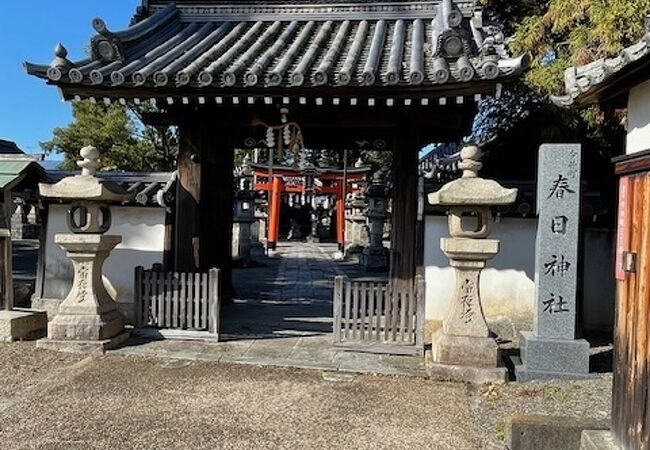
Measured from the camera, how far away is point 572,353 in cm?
577

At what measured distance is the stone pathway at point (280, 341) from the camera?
247 inches

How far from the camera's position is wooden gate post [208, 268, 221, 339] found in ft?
22.9

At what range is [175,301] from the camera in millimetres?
7176

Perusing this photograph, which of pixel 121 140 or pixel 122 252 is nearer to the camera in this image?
pixel 122 252

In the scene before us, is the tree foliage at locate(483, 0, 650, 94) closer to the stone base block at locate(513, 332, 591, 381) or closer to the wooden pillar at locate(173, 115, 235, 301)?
the stone base block at locate(513, 332, 591, 381)

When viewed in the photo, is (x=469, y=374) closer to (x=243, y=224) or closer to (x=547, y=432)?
(x=547, y=432)

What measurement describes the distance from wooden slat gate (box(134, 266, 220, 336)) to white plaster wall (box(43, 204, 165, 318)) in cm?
94

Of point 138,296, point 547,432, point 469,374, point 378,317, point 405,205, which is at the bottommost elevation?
point 469,374

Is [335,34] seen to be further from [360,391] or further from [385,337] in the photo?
[360,391]

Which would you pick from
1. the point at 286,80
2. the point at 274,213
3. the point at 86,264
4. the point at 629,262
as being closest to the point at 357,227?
the point at 274,213

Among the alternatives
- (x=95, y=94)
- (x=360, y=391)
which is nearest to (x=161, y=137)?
(x=95, y=94)

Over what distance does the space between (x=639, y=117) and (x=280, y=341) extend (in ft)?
16.6

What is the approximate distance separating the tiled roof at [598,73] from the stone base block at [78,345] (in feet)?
19.0

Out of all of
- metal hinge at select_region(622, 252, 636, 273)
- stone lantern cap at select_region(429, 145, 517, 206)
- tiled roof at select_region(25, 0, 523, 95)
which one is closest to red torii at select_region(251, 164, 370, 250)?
tiled roof at select_region(25, 0, 523, 95)
